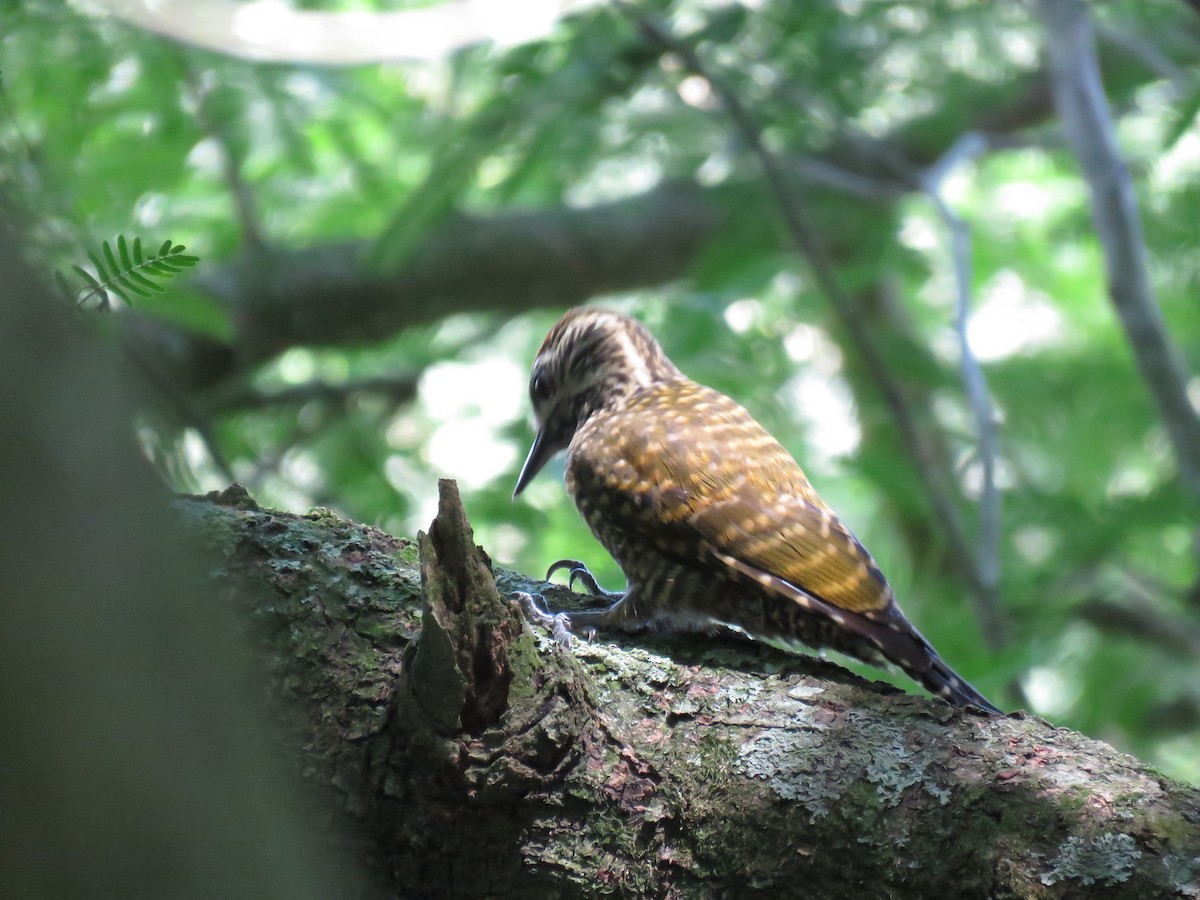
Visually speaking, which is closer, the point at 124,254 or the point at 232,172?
the point at 124,254

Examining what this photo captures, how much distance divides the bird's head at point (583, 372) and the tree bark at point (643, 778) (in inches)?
62.4

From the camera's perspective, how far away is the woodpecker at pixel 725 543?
8.07 ft

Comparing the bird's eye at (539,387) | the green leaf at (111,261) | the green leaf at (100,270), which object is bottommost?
the green leaf at (100,270)

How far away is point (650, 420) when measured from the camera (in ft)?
9.35

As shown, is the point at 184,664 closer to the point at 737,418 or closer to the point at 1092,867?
the point at 1092,867

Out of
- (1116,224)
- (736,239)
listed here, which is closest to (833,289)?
(736,239)

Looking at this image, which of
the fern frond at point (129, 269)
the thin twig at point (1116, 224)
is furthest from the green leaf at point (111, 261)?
the thin twig at point (1116, 224)

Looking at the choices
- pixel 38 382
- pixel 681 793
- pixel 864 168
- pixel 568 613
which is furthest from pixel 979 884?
pixel 864 168

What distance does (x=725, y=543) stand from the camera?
253 cm

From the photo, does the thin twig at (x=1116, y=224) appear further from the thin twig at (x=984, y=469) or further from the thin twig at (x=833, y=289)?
the thin twig at (x=833, y=289)

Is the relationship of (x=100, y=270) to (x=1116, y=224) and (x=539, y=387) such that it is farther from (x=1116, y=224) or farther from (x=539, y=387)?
(x=1116, y=224)

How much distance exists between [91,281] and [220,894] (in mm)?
767

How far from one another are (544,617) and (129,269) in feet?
3.66

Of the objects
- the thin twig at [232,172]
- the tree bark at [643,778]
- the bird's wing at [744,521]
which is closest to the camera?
the tree bark at [643,778]
